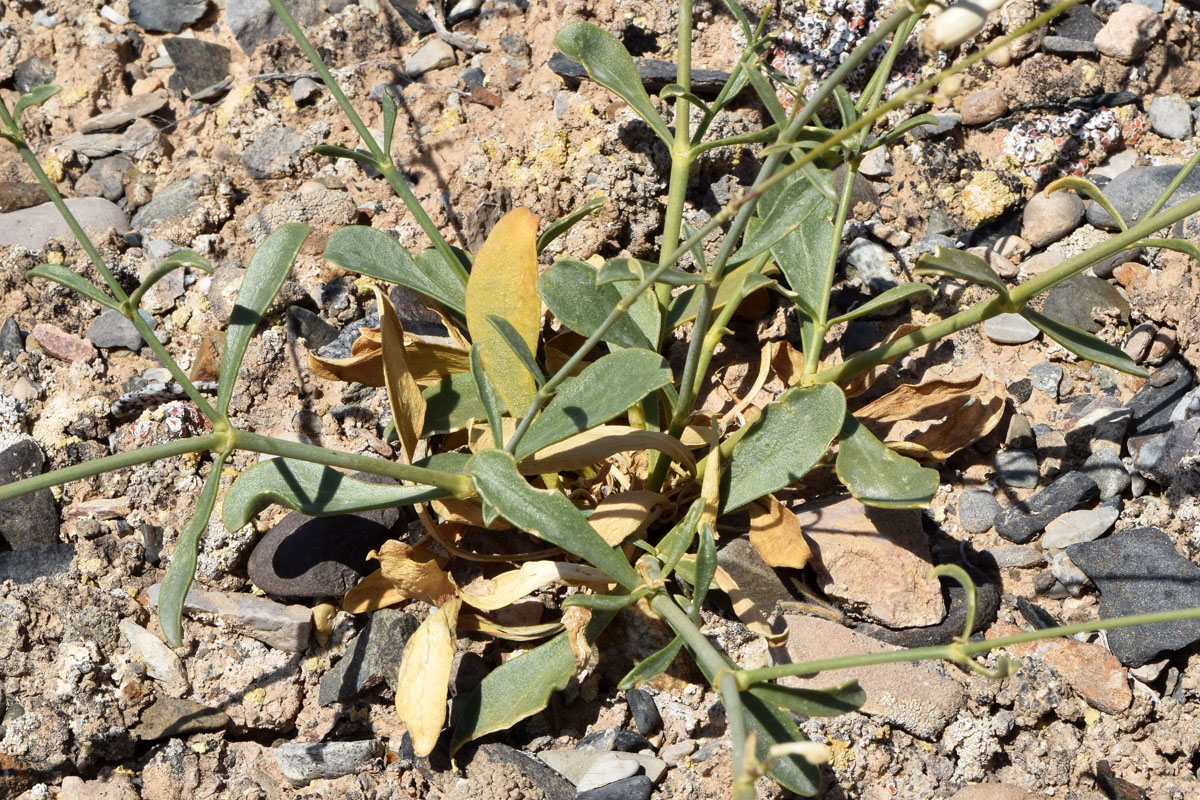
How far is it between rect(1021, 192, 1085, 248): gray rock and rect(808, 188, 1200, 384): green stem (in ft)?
2.51

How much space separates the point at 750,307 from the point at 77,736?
5.98 ft

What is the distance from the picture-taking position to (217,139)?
3035 millimetres

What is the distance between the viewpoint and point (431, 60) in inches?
120

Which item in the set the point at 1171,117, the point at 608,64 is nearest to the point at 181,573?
the point at 608,64

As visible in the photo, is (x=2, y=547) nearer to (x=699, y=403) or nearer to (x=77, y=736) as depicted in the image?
(x=77, y=736)

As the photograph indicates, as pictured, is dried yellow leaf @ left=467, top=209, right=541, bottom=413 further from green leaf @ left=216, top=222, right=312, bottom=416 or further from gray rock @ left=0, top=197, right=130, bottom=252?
gray rock @ left=0, top=197, right=130, bottom=252

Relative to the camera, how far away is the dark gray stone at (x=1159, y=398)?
227 centimetres

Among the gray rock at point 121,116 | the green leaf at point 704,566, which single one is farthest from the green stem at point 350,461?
the gray rock at point 121,116

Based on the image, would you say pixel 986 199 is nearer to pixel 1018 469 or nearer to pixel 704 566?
pixel 1018 469

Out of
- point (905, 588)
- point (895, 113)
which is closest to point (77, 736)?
point (905, 588)

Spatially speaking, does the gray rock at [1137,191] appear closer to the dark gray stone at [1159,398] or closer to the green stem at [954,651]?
the dark gray stone at [1159,398]

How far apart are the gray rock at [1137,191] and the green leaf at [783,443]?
1154 mm

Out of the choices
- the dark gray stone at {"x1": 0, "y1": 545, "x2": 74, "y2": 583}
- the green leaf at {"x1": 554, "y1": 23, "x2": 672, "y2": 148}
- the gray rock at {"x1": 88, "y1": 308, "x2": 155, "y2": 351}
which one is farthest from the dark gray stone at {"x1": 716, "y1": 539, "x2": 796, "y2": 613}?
the gray rock at {"x1": 88, "y1": 308, "x2": 155, "y2": 351}

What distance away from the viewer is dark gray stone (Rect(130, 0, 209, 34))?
3.29m
